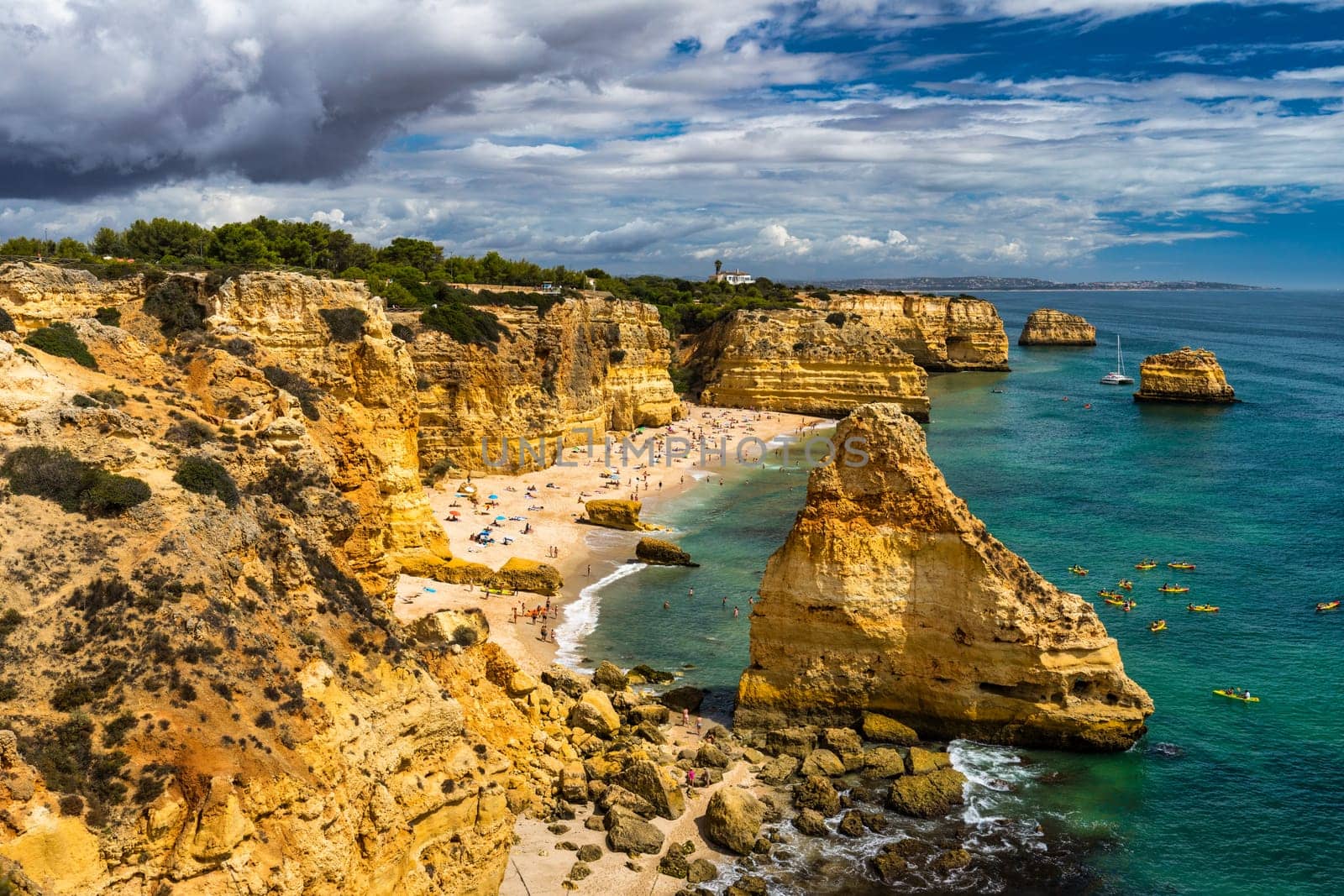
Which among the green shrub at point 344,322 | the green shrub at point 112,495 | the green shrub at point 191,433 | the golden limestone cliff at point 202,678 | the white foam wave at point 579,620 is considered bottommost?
the white foam wave at point 579,620

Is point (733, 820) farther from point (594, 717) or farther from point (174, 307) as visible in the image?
point (174, 307)

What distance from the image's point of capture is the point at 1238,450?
73.0m

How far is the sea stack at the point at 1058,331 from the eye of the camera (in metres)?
170

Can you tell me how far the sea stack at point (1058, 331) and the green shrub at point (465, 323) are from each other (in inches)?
5174

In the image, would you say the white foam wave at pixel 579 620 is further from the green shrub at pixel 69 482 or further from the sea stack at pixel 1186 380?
the sea stack at pixel 1186 380

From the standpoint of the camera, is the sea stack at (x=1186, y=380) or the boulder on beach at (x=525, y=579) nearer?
the boulder on beach at (x=525, y=579)

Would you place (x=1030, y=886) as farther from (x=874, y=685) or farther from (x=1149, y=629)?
(x=1149, y=629)

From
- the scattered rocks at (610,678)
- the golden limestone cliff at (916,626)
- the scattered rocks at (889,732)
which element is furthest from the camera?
the scattered rocks at (610,678)

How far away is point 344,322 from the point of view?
3866 centimetres

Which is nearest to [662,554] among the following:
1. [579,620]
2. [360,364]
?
[579,620]

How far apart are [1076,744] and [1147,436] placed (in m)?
61.8

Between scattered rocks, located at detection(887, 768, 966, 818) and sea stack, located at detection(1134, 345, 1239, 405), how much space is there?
85716mm

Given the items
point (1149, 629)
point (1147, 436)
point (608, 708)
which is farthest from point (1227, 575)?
point (1147, 436)

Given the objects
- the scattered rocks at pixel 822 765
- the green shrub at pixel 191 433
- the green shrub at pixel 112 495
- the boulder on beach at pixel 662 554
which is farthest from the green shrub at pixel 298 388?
the boulder on beach at pixel 662 554
